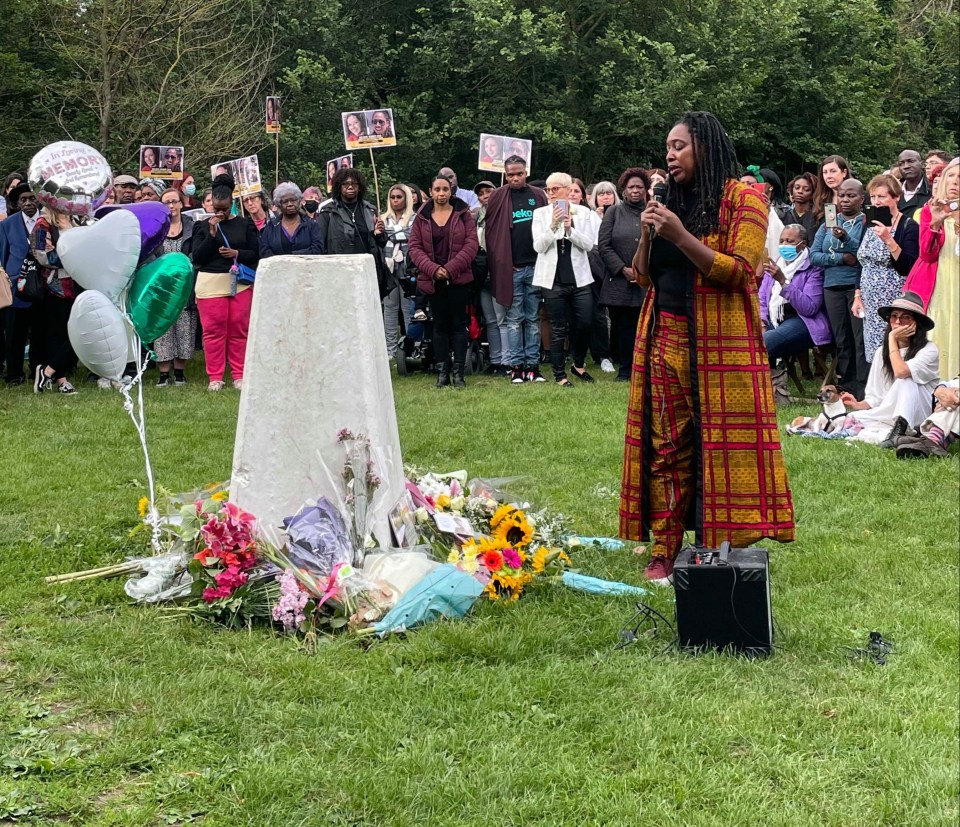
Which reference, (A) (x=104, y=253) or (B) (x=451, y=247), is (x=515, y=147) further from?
(A) (x=104, y=253)

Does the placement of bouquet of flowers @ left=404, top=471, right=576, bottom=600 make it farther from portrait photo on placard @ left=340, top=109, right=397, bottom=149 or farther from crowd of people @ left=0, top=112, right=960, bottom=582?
portrait photo on placard @ left=340, top=109, right=397, bottom=149

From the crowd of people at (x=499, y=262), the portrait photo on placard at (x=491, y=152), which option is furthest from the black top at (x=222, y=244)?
the portrait photo on placard at (x=491, y=152)

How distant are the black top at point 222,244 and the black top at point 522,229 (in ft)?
8.94

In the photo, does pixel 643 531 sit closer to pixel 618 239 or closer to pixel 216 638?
pixel 216 638

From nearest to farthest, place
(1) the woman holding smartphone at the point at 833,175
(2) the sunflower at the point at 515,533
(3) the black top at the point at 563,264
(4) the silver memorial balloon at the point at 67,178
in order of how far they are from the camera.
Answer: (2) the sunflower at the point at 515,533, (4) the silver memorial balloon at the point at 67,178, (1) the woman holding smartphone at the point at 833,175, (3) the black top at the point at 563,264

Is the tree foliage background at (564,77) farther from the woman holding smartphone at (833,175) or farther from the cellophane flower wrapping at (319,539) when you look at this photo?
the cellophane flower wrapping at (319,539)

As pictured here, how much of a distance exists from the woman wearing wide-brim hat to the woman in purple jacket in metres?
4.52

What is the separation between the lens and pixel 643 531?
5.87 m

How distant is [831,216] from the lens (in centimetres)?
1051

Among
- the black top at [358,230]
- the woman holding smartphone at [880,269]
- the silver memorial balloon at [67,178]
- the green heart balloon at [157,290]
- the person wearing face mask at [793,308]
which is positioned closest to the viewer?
the green heart balloon at [157,290]

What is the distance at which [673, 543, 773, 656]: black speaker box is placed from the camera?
4723mm

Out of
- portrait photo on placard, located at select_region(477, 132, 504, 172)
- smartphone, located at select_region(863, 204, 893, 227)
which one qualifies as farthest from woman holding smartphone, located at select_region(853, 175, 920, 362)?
portrait photo on placard, located at select_region(477, 132, 504, 172)

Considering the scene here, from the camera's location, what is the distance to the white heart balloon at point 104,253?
5934 millimetres

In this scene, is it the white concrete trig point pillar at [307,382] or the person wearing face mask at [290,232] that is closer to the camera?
the white concrete trig point pillar at [307,382]
